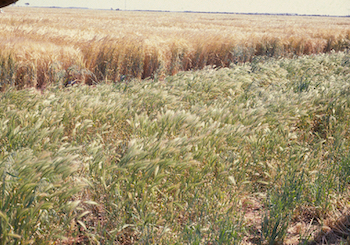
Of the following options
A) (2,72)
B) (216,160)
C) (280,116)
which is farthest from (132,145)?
(2,72)

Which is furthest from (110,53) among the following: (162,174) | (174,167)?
(162,174)

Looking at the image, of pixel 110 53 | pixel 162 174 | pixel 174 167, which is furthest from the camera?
pixel 110 53

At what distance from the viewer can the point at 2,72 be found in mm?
6020

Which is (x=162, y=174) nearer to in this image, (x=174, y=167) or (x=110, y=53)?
(x=174, y=167)

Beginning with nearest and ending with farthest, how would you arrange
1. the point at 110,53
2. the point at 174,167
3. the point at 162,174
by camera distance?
the point at 162,174, the point at 174,167, the point at 110,53

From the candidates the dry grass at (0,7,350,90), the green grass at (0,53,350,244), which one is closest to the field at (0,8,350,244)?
the green grass at (0,53,350,244)

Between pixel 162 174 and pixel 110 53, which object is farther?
pixel 110 53

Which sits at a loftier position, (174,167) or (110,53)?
(110,53)

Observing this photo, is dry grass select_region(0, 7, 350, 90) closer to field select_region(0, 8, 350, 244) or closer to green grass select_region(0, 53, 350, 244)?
field select_region(0, 8, 350, 244)

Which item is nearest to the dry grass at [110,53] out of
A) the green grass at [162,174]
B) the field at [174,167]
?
the field at [174,167]

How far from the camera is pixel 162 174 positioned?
2100mm

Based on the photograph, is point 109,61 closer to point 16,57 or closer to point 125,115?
point 16,57

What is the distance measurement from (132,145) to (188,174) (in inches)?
25.3

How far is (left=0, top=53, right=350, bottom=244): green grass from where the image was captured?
1.81 m
